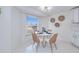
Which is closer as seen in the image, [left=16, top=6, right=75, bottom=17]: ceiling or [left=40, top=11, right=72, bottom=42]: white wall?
[left=16, top=6, right=75, bottom=17]: ceiling

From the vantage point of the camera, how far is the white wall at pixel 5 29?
220cm

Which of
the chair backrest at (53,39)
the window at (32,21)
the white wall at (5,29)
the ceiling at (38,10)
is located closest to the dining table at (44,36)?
the chair backrest at (53,39)

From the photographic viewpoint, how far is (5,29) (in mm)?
2307

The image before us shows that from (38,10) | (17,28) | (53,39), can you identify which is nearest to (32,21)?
(38,10)

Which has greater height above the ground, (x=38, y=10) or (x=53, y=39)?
→ (x=38, y=10)

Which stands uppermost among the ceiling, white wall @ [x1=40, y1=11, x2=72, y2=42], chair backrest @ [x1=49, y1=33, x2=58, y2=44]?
the ceiling

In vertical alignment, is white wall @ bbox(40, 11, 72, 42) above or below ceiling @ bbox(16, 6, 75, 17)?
below

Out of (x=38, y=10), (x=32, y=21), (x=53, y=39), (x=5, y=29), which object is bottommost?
(x=53, y=39)

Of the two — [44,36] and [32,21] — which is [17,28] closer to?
[32,21]

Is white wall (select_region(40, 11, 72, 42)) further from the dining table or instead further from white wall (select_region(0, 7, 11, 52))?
white wall (select_region(0, 7, 11, 52))

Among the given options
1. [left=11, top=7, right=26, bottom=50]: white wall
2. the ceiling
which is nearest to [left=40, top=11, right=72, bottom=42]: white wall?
the ceiling

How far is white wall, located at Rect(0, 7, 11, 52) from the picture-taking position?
7.20 ft

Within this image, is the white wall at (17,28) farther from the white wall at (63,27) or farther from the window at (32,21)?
the white wall at (63,27)
